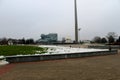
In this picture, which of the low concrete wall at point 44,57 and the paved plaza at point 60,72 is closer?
the paved plaza at point 60,72

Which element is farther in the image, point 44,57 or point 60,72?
point 44,57

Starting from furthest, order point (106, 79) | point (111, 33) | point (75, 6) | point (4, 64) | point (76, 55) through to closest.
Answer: point (111, 33) < point (75, 6) < point (76, 55) < point (4, 64) < point (106, 79)

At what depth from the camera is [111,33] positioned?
92.1 m

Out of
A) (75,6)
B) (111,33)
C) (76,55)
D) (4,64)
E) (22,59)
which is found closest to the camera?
(4,64)

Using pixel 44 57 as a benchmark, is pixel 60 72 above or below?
below

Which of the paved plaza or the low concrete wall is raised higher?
the low concrete wall

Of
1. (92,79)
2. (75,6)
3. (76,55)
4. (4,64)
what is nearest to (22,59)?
(4,64)

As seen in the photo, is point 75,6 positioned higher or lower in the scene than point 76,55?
higher

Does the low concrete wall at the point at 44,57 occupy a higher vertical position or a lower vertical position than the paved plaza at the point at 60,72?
higher

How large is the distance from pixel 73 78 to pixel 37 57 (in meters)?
8.40

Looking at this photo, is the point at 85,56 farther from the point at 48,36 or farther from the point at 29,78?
the point at 48,36

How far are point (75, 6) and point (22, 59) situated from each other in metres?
40.1

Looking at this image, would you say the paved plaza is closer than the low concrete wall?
Yes

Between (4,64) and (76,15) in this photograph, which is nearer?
(4,64)
